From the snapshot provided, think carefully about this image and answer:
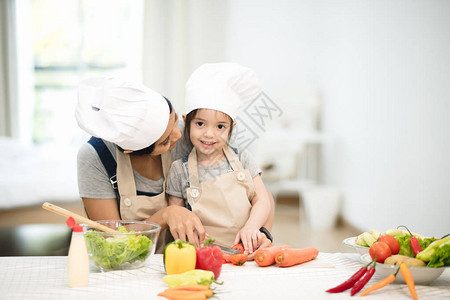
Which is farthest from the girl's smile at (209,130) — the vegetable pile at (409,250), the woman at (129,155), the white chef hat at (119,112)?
the vegetable pile at (409,250)

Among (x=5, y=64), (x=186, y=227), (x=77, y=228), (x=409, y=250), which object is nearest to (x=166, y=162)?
(x=186, y=227)

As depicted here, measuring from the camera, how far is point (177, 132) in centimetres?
163

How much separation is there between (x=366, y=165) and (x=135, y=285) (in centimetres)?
334

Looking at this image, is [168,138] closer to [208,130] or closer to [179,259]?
[208,130]

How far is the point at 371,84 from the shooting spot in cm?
400

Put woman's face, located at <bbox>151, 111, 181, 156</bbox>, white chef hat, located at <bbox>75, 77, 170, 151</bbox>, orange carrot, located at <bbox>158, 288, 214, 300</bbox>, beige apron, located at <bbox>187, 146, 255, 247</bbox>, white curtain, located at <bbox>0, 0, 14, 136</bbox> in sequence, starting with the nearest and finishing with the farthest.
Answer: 1. orange carrot, located at <bbox>158, 288, 214, 300</bbox>
2. white chef hat, located at <bbox>75, 77, 170, 151</bbox>
3. woman's face, located at <bbox>151, 111, 181, 156</bbox>
4. beige apron, located at <bbox>187, 146, 255, 247</bbox>
5. white curtain, located at <bbox>0, 0, 14, 136</bbox>

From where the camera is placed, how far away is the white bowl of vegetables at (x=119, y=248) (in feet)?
3.95

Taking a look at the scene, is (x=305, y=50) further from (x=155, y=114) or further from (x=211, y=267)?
(x=211, y=267)

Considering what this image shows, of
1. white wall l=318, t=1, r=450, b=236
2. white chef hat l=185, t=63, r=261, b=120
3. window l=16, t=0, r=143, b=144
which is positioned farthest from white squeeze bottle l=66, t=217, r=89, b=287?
window l=16, t=0, r=143, b=144

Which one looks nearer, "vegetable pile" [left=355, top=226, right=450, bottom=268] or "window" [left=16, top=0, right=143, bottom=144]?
"vegetable pile" [left=355, top=226, right=450, bottom=268]

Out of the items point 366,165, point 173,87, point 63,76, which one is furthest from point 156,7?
point 63,76

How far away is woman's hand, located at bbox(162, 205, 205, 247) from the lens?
1.48 meters

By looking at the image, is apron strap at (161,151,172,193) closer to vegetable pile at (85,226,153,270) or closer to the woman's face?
the woman's face

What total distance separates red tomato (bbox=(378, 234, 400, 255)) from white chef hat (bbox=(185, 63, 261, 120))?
29.4 inches
